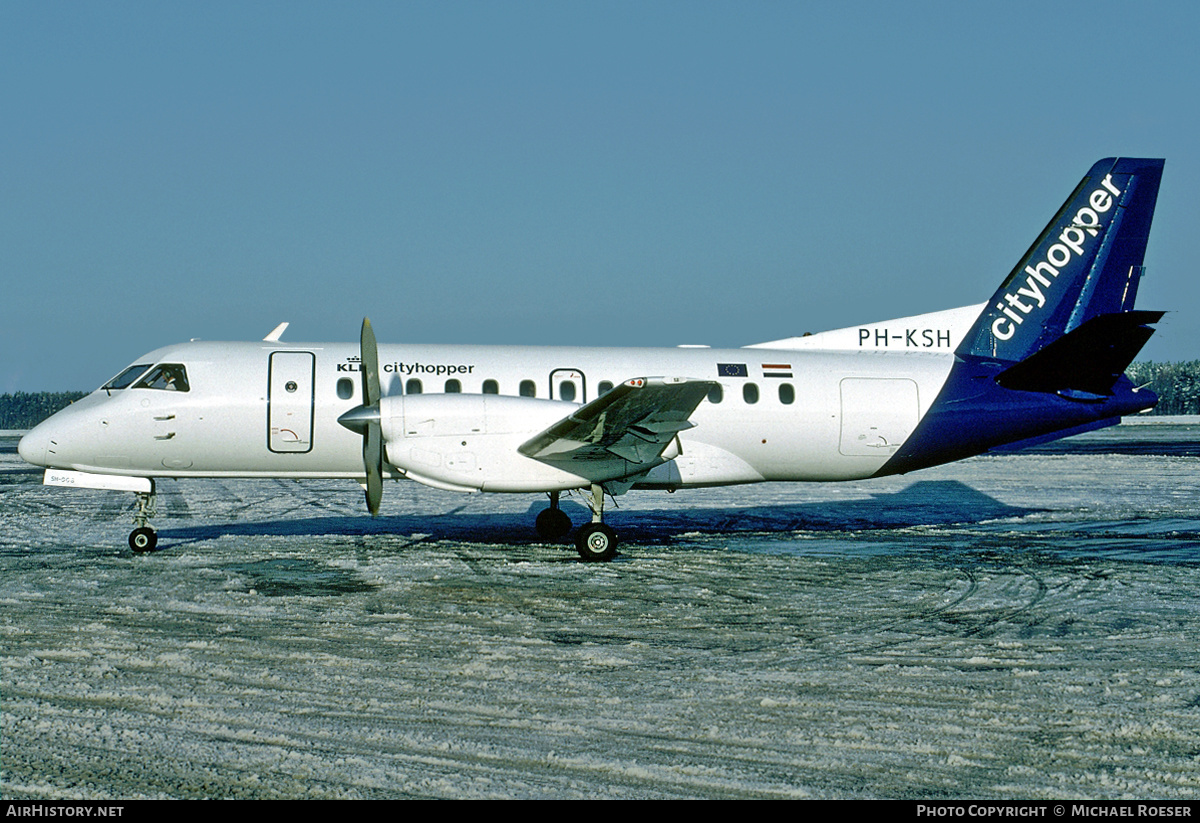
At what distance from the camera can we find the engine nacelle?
12961 mm

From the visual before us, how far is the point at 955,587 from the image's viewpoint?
11594 mm

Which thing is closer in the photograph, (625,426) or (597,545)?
(625,426)

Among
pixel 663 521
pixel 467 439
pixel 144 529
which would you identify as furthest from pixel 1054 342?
pixel 144 529

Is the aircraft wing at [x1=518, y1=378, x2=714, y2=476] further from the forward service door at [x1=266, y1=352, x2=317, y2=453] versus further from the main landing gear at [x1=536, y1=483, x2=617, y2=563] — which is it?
the forward service door at [x1=266, y1=352, x2=317, y2=453]

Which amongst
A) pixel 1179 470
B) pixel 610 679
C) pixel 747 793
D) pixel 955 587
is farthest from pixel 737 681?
pixel 1179 470

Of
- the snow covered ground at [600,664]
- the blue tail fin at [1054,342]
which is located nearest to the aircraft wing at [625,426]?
the snow covered ground at [600,664]

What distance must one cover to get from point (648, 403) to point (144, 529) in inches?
292

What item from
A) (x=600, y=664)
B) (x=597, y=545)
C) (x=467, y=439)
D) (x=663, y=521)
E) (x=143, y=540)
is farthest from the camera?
(x=663, y=521)

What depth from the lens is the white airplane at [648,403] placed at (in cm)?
1322

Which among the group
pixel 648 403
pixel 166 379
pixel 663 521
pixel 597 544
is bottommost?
pixel 663 521

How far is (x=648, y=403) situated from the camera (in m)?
12.4

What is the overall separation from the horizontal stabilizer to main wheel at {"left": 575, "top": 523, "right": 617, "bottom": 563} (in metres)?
7.00

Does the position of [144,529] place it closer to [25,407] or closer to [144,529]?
[144,529]

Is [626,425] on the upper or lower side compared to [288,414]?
lower
